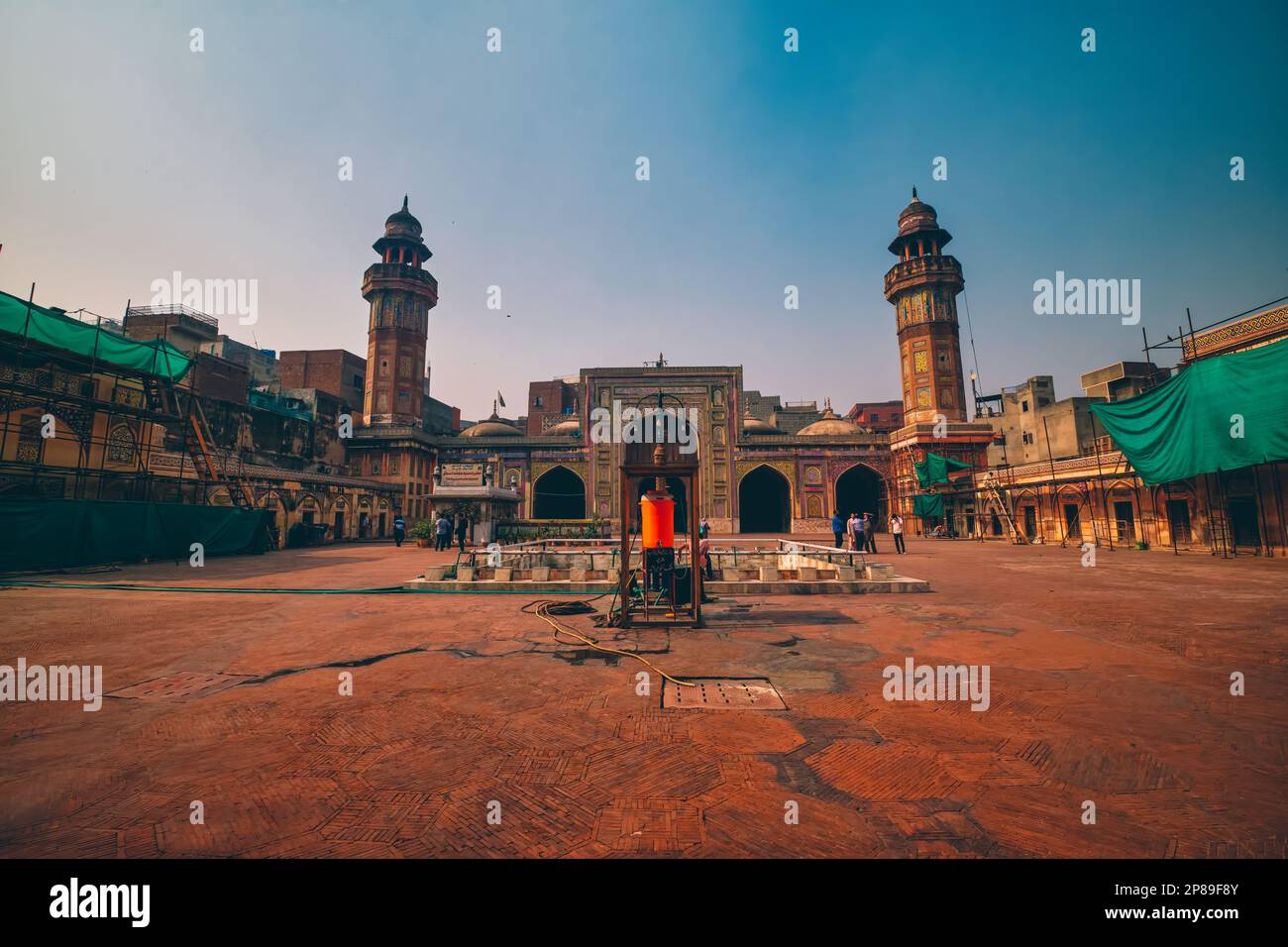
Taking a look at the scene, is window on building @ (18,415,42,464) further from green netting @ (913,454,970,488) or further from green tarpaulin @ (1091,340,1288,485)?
green netting @ (913,454,970,488)

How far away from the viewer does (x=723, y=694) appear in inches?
157

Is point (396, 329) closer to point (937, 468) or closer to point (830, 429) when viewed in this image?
point (830, 429)

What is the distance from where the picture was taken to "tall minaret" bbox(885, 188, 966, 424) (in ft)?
102

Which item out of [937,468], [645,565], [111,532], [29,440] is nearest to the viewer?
[645,565]

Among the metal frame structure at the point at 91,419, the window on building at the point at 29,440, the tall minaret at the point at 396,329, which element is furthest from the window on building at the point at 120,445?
the tall minaret at the point at 396,329

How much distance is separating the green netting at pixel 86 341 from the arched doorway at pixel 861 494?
112ft

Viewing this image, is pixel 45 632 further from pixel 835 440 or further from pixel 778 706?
pixel 835 440

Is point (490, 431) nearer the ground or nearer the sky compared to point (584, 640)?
nearer the sky

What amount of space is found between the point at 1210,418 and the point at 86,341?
3664 centimetres

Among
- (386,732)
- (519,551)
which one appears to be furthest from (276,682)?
(519,551)

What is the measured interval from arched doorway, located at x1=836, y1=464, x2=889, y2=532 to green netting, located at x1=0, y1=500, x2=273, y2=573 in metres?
31.1

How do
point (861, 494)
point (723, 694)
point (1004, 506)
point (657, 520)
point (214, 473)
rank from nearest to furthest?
point (723, 694), point (657, 520), point (214, 473), point (1004, 506), point (861, 494)

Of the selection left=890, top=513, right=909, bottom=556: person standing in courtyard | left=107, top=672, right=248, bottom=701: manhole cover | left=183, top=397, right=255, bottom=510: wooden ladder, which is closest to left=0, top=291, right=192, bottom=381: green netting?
left=183, top=397, right=255, bottom=510: wooden ladder

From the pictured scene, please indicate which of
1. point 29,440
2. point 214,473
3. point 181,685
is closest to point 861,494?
point 214,473
